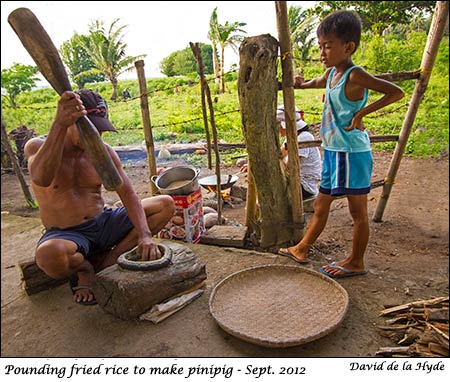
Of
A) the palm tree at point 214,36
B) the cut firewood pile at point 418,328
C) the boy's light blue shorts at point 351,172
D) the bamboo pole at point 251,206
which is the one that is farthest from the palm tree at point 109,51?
the cut firewood pile at point 418,328

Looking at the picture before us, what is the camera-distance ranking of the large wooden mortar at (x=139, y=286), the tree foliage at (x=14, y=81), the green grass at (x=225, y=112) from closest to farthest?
the large wooden mortar at (x=139, y=286) < the green grass at (x=225, y=112) < the tree foliage at (x=14, y=81)

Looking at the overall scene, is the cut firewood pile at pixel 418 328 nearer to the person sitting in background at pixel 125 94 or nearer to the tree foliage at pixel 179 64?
the tree foliage at pixel 179 64

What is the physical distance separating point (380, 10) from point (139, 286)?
2.67m

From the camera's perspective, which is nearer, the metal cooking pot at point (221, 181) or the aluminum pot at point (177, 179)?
the aluminum pot at point (177, 179)

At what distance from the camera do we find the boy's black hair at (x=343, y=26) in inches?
70.2

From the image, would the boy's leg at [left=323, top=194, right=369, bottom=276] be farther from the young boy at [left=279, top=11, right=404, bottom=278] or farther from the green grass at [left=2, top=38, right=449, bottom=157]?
the green grass at [left=2, top=38, right=449, bottom=157]

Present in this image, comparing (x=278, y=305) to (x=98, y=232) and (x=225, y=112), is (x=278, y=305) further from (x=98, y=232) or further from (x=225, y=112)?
(x=225, y=112)

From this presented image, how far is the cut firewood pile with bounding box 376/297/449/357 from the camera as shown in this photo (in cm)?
152

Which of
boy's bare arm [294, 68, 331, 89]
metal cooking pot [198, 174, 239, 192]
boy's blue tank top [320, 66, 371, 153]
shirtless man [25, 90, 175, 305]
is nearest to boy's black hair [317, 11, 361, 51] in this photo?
boy's blue tank top [320, 66, 371, 153]

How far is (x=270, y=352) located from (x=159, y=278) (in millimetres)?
648

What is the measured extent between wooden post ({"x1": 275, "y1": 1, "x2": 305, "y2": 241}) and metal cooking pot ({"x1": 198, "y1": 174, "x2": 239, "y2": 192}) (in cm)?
130

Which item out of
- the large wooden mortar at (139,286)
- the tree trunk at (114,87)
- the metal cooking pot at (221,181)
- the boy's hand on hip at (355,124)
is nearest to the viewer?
the large wooden mortar at (139,286)

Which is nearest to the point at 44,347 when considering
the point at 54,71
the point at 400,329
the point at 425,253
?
the point at 54,71

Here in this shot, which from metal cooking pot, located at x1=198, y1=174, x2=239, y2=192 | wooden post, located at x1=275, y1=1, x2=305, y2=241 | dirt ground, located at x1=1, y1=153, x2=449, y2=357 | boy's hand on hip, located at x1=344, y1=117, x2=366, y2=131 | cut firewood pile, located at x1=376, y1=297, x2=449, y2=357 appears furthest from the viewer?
metal cooking pot, located at x1=198, y1=174, x2=239, y2=192
